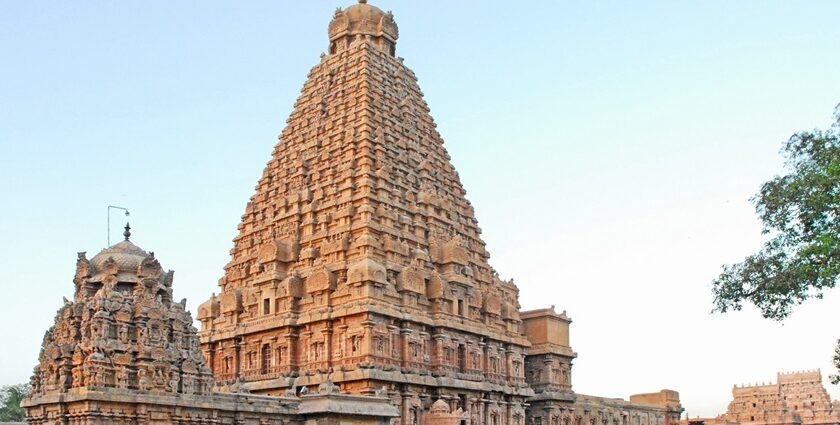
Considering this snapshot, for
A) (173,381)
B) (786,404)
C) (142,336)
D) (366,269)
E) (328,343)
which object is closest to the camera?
(142,336)

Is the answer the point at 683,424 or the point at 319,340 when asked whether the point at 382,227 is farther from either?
the point at 683,424

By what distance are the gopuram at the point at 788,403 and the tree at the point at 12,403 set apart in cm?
5792

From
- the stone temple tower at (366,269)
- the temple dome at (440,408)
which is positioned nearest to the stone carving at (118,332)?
the stone temple tower at (366,269)

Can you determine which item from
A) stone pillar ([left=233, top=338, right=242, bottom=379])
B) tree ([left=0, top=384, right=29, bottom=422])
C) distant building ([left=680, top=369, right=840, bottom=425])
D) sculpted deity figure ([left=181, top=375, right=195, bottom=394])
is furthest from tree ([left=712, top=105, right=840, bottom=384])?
distant building ([left=680, top=369, right=840, bottom=425])

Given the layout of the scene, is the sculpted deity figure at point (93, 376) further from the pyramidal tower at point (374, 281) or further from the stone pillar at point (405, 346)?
the stone pillar at point (405, 346)

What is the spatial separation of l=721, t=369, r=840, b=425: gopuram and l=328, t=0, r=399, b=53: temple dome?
51.1m

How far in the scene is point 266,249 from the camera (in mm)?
43312

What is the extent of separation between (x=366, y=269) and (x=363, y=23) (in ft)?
58.4

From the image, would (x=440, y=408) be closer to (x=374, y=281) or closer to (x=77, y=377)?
(x=374, y=281)

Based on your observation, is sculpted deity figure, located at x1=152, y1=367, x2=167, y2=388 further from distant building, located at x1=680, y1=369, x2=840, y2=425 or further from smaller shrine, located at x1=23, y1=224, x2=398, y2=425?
distant building, located at x1=680, y1=369, x2=840, y2=425

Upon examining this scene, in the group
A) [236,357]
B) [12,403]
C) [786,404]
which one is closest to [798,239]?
[236,357]

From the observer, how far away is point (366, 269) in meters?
38.4

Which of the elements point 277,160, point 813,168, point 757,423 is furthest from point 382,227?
point 757,423

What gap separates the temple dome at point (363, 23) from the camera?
167ft
